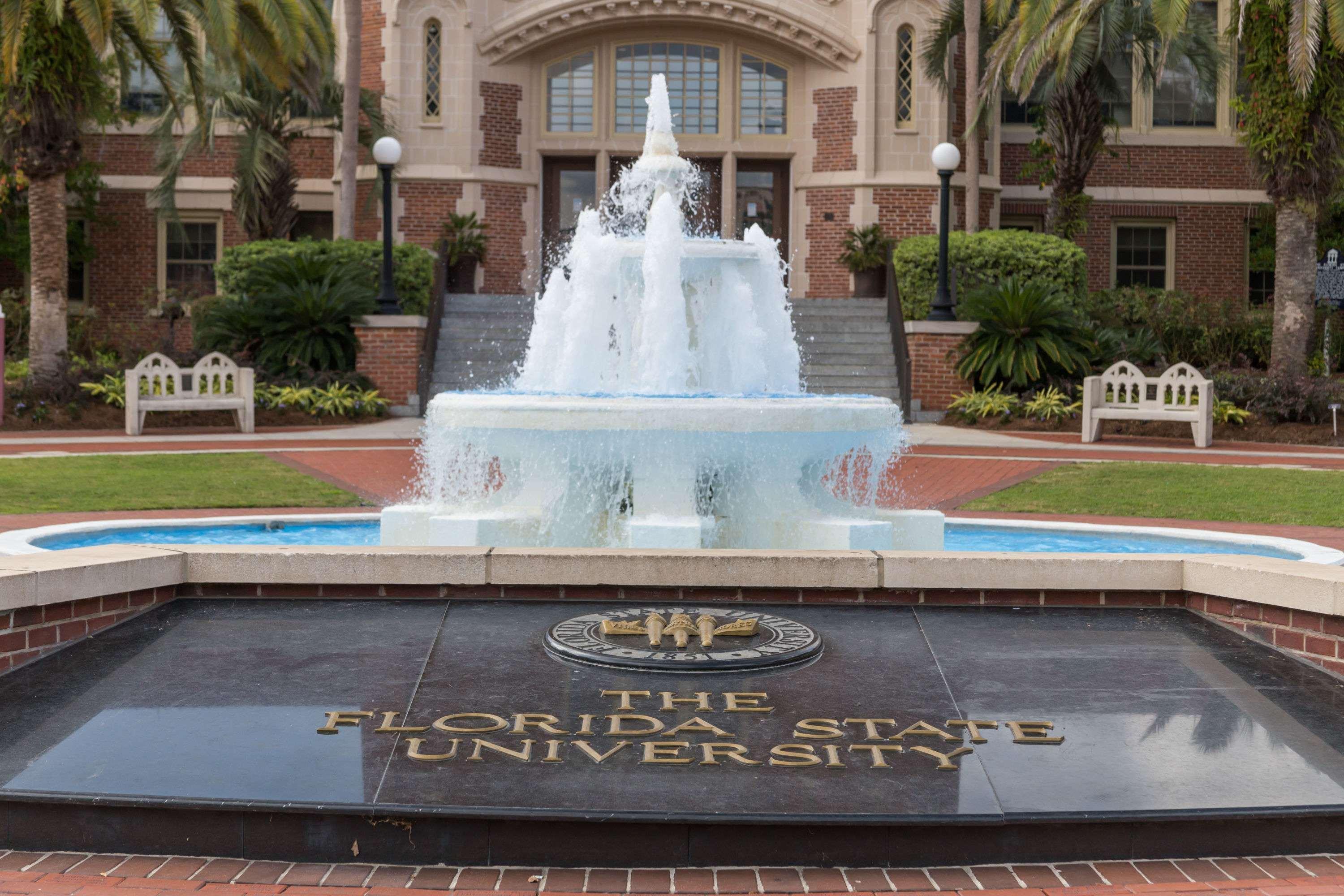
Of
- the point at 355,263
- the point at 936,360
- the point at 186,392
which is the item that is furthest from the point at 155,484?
the point at 936,360

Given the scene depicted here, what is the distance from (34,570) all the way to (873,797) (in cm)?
311

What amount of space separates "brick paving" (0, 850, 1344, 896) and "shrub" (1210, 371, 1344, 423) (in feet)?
51.3

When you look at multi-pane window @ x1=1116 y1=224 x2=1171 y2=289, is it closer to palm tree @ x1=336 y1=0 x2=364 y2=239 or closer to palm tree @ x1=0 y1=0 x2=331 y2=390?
palm tree @ x1=336 y1=0 x2=364 y2=239

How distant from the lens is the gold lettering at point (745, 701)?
15.2ft

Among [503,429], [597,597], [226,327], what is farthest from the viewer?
[226,327]

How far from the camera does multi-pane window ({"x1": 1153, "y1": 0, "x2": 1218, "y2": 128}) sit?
2912 centimetres

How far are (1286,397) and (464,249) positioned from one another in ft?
45.1

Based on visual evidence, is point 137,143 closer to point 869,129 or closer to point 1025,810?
point 869,129

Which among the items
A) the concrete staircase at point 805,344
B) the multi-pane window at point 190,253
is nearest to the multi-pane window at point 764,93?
the concrete staircase at point 805,344

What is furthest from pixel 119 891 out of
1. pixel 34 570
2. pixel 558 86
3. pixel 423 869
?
pixel 558 86

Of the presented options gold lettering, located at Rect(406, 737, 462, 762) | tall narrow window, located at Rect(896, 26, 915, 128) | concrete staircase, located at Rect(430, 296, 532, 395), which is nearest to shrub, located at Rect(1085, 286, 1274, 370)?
tall narrow window, located at Rect(896, 26, 915, 128)

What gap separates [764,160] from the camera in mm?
27125

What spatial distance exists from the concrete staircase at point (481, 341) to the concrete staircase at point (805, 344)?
0.5 inches

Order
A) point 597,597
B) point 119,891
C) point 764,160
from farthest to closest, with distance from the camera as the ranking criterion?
1. point 764,160
2. point 597,597
3. point 119,891
